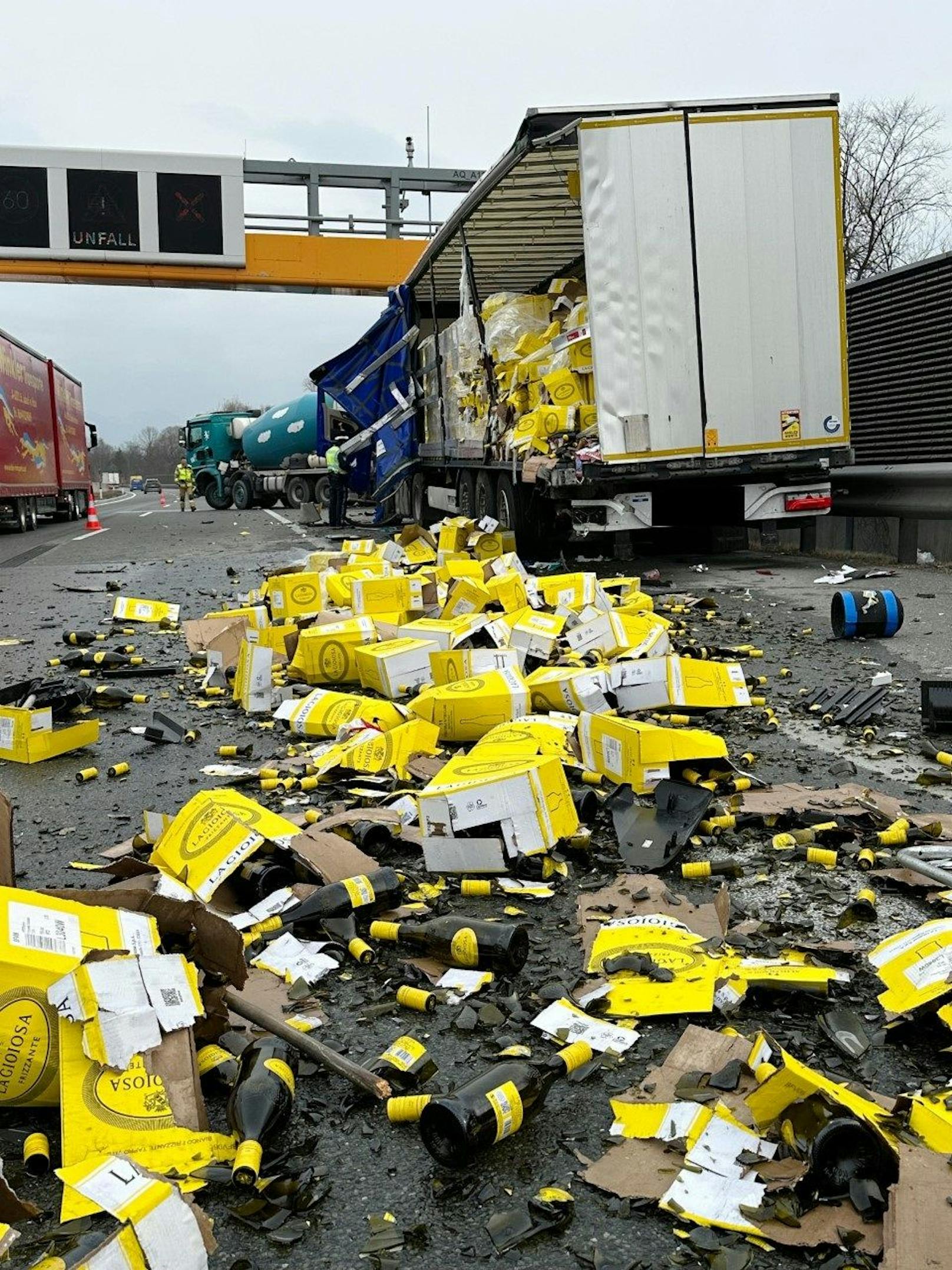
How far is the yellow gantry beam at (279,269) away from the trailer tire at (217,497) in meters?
9.72

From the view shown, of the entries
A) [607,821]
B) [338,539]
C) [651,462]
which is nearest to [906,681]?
[607,821]

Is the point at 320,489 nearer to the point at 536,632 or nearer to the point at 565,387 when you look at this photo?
the point at 565,387

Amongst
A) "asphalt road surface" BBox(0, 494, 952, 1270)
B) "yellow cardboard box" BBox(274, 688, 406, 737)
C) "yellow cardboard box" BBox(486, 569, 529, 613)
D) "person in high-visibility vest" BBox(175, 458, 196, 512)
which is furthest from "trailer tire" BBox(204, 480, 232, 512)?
"yellow cardboard box" BBox(274, 688, 406, 737)

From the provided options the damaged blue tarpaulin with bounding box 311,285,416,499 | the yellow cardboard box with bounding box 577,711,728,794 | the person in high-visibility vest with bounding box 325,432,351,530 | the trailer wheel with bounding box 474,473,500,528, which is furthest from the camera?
the person in high-visibility vest with bounding box 325,432,351,530

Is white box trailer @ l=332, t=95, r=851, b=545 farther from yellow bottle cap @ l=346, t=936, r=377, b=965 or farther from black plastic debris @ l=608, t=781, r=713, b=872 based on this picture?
yellow bottle cap @ l=346, t=936, r=377, b=965

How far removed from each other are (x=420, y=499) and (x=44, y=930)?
17.1 m

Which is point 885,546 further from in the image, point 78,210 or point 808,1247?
point 78,210

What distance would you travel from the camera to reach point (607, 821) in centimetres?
434

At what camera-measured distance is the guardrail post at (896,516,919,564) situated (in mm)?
11922

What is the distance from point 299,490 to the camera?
34688 mm

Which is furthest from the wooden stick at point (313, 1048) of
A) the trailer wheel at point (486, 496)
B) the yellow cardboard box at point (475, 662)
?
the trailer wheel at point (486, 496)

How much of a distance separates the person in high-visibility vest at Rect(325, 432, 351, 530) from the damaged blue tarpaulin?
0.69 metres

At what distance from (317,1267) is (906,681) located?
5.20 metres

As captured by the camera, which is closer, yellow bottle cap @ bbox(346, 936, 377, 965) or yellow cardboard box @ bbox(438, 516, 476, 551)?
yellow bottle cap @ bbox(346, 936, 377, 965)
